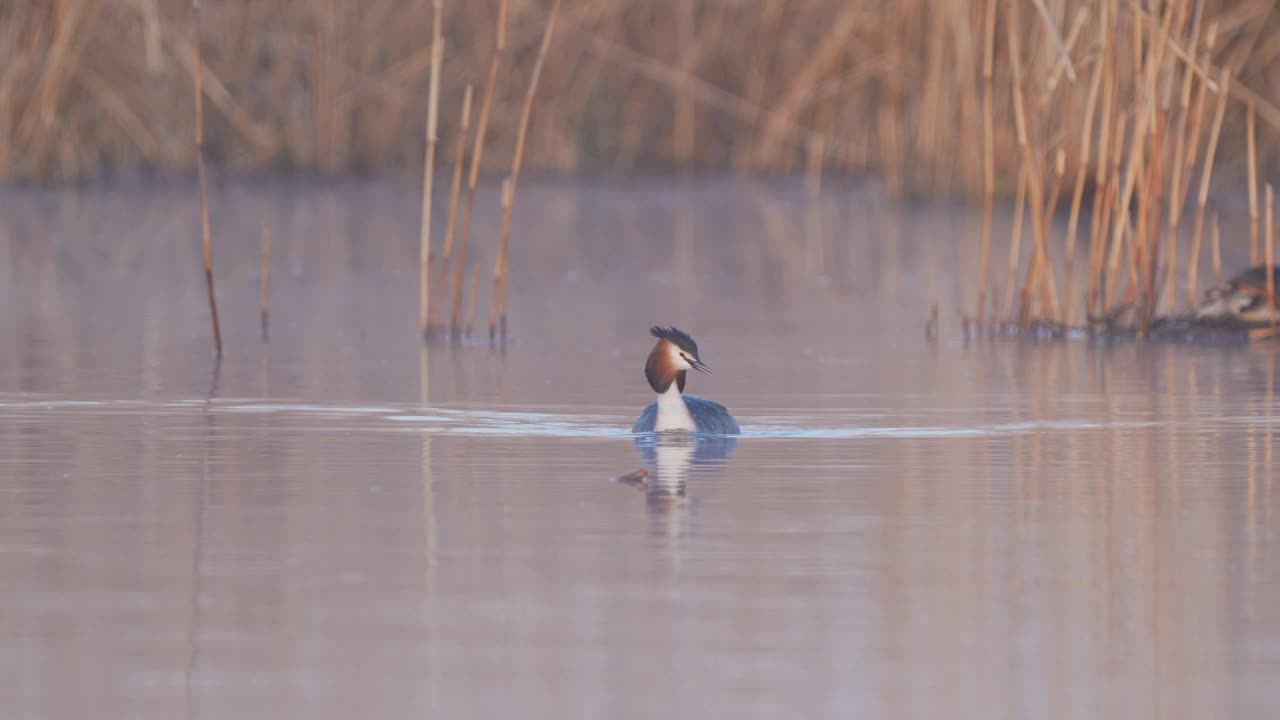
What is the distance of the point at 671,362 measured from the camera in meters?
8.03

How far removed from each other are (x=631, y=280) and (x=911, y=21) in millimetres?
7478

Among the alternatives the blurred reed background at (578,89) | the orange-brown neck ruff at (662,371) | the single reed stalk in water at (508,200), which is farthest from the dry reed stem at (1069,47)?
the blurred reed background at (578,89)

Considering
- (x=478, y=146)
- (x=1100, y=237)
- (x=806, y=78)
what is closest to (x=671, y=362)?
(x=478, y=146)

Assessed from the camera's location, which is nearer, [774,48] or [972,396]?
[972,396]

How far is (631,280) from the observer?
15430mm

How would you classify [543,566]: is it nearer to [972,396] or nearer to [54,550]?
[54,550]

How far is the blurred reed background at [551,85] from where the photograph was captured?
838 inches

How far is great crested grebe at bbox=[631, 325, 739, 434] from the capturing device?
7.96 meters

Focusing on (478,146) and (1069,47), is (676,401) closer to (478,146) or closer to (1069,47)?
(478,146)

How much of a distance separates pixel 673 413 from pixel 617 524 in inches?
68.6

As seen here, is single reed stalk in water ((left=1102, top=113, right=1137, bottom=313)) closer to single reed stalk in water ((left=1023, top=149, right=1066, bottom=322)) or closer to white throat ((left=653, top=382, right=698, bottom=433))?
single reed stalk in water ((left=1023, top=149, right=1066, bottom=322))

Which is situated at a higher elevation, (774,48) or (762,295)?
(774,48)

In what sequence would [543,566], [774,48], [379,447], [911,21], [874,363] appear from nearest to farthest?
[543,566] < [379,447] < [874,363] < [911,21] < [774,48]

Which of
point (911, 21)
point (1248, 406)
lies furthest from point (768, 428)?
point (911, 21)
